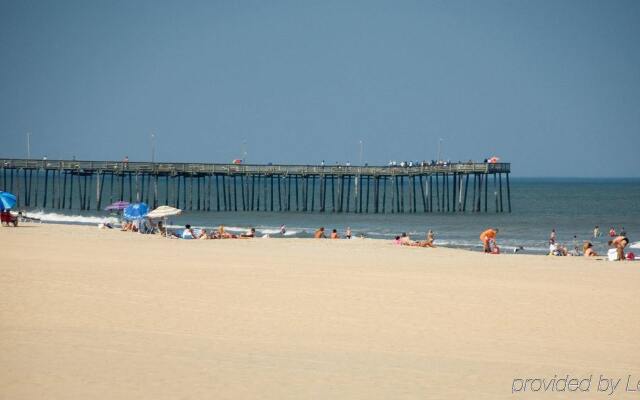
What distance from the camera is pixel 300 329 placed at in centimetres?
1084

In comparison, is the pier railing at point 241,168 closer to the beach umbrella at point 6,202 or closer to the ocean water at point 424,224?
the ocean water at point 424,224

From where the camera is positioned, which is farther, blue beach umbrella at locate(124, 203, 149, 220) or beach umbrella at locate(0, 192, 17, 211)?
beach umbrella at locate(0, 192, 17, 211)

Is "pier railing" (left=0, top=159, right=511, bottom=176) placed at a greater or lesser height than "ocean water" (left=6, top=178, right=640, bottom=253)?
greater

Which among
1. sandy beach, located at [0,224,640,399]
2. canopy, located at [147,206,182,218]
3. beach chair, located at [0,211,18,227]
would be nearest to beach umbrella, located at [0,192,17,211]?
beach chair, located at [0,211,18,227]

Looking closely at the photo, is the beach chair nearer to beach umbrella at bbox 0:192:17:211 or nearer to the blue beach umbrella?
beach umbrella at bbox 0:192:17:211

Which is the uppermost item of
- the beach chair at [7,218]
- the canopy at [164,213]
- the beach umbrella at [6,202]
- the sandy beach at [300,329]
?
the beach umbrella at [6,202]

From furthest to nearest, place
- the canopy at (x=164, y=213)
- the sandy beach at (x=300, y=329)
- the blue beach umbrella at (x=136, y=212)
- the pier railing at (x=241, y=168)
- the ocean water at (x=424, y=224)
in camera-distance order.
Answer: the pier railing at (x=241, y=168)
the ocean water at (x=424, y=224)
the canopy at (x=164, y=213)
the blue beach umbrella at (x=136, y=212)
the sandy beach at (x=300, y=329)

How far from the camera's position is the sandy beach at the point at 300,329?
8.25m

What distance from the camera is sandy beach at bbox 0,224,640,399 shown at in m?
8.25

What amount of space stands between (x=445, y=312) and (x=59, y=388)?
6.34 m

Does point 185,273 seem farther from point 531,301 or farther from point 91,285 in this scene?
point 531,301

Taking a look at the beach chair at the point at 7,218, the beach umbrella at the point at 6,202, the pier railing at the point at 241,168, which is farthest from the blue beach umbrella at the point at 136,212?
the pier railing at the point at 241,168

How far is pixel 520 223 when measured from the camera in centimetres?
5000

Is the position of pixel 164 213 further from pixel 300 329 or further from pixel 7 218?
pixel 300 329
